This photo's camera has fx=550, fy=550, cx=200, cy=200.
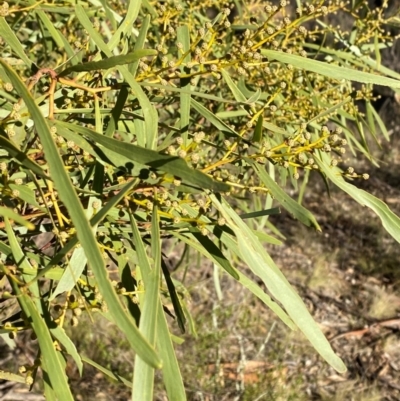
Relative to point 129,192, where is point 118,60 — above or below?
above

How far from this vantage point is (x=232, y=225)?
2.05ft

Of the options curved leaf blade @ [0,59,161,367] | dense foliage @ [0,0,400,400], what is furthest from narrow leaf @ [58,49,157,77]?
curved leaf blade @ [0,59,161,367]

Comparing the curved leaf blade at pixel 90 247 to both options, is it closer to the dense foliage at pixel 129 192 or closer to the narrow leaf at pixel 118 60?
the dense foliage at pixel 129 192

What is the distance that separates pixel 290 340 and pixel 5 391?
5.12 feet

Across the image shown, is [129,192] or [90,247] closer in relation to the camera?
[90,247]

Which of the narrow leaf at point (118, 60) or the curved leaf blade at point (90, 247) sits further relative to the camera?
the narrow leaf at point (118, 60)

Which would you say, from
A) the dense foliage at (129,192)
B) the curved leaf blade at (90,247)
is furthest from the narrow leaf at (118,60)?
the curved leaf blade at (90,247)

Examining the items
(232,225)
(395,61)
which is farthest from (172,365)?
(395,61)

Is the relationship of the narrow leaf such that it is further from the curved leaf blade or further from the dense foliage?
the curved leaf blade

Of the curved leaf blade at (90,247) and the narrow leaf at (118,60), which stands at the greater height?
the narrow leaf at (118,60)

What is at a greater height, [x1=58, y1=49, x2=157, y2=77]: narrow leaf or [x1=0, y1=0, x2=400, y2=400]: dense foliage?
[x1=58, y1=49, x2=157, y2=77]: narrow leaf

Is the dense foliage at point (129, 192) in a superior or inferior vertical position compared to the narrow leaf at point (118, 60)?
inferior

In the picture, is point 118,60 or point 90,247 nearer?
point 90,247

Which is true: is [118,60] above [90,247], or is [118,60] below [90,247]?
above
